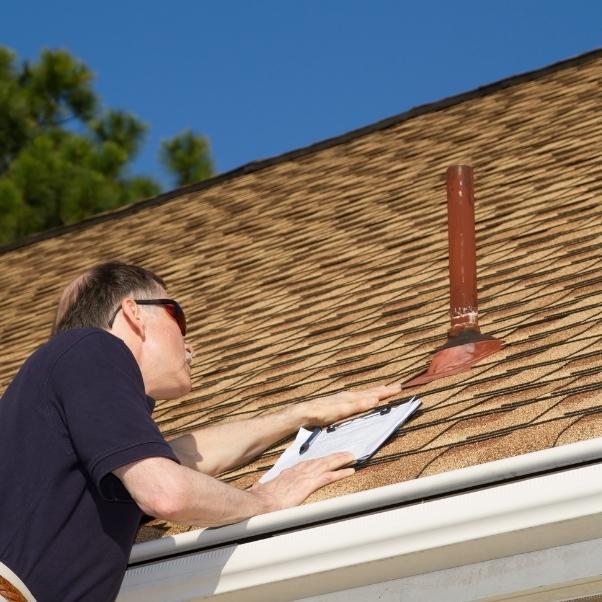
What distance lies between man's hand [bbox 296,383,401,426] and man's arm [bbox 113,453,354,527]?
663mm

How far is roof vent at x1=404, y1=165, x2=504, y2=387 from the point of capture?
442cm

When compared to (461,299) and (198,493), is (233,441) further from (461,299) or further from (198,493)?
(198,493)

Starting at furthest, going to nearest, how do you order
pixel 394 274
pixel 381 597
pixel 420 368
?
1. pixel 394 274
2. pixel 420 368
3. pixel 381 597

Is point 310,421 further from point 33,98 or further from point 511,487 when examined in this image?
point 33,98

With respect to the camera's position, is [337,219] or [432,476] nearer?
[432,476]

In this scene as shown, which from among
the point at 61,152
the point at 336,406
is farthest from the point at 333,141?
the point at 61,152

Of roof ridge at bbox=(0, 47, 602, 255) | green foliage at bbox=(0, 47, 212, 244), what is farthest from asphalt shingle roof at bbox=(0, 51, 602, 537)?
green foliage at bbox=(0, 47, 212, 244)

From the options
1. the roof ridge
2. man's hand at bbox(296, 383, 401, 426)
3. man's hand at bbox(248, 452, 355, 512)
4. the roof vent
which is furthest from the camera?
the roof ridge

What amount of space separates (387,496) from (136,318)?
3.21ft

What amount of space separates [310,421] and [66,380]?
1.41 meters

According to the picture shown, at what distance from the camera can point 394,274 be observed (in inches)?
237

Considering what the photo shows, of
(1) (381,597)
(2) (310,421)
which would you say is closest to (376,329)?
(2) (310,421)

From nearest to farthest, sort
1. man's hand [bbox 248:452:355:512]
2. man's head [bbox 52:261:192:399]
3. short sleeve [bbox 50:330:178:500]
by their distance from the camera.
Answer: short sleeve [bbox 50:330:178:500], man's hand [bbox 248:452:355:512], man's head [bbox 52:261:192:399]

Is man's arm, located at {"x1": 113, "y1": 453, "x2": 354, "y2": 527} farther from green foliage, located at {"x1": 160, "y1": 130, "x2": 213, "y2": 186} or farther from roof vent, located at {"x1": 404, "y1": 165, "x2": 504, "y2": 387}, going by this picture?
green foliage, located at {"x1": 160, "y1": 130, "x2": 213, "y2": 186}
